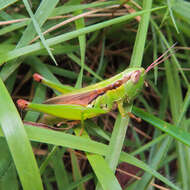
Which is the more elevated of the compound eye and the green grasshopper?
the compound eye

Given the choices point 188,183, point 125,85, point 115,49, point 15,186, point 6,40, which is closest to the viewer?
point 15,186

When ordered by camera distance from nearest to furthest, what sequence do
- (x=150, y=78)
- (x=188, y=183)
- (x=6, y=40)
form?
(x=188, y=183) < (x=6, y=40) < (x=150, y=78)

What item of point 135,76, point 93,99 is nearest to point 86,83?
point 93,99

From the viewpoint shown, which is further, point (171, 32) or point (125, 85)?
point (171, 32)

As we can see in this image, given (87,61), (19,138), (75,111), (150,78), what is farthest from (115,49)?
(19,138)

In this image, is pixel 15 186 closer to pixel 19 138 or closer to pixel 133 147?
pixel 19 138

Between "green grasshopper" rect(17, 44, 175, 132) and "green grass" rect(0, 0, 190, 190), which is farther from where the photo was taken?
"green grasshopper" rect(17, 44, 175, 132)
